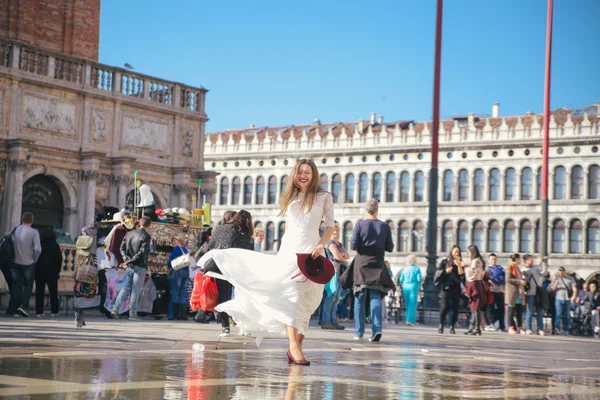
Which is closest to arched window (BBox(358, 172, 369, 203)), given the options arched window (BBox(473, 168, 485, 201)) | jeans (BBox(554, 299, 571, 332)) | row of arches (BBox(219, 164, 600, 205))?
row of arches (BBox(219, 164, 600, 205))

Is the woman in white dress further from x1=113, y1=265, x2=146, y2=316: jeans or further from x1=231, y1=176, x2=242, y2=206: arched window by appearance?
x1=231, y1=176, x2=242, y2=206: arched window

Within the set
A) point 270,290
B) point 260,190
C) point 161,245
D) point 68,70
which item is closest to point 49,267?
point 161,245

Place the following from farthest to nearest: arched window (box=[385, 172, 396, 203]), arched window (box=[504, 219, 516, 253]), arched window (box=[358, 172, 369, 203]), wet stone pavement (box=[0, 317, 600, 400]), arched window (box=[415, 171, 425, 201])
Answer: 1. arched window (box=[358, 172, 369, 203])
2. arched window (box=[385, 172, 396, 203])
3. arched window (box=[415, 171, 425, 201])
4. arched window (box=[504, 219, 516, 253])
5. wet stone pavement (box=[0, 317, 600, 400])

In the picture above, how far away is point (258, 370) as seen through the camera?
666cm

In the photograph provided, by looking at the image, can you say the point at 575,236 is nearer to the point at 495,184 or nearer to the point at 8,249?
the point at 495,184

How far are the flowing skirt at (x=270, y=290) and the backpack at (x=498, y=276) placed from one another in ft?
37.4

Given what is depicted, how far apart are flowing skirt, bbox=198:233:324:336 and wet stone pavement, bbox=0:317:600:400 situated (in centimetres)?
31

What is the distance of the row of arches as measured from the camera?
67.7 metres

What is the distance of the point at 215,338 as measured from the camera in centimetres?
1059

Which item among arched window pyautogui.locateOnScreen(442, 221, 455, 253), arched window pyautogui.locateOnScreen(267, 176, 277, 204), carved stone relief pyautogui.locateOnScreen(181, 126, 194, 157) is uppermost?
arched window pyautogui.locateOnScreen(267, 176, 277, 204)

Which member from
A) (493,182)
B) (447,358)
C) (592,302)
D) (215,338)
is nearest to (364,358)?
(447,358)

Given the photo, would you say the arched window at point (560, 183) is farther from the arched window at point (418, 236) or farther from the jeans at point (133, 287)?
the jeans at point (133, 287)

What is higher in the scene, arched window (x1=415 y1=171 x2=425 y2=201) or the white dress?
arched window (x1=415 y1=171 x2=425 y2=201)

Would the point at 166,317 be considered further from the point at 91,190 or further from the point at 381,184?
the point at 381,184
